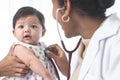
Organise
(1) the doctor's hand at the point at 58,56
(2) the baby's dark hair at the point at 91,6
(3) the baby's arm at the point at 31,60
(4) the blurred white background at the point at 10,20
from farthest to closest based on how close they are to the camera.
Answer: (4) the blurred white background at the point at 10,20, (1) the doctor's hand at the point at 58,56, (3) the baby's arm at the point at 31,60, (2) the baby's dark hair at the point at 91,6

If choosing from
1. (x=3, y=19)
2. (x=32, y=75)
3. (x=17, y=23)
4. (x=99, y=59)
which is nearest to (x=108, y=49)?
(x=99, y=59)

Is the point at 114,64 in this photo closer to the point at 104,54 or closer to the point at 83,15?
the point at 104,54

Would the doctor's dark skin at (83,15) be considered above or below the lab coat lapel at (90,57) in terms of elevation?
above

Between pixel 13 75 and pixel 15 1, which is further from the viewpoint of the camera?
pixel 15 1

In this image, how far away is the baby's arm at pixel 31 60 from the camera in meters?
1.52

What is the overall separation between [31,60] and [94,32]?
50cm

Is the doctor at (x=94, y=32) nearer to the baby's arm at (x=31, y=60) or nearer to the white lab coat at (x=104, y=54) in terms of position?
the white lab coat at (x=104, y=54)

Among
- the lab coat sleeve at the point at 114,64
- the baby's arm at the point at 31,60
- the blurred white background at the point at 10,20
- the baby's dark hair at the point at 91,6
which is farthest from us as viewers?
the blurred white background at the point at 10,20

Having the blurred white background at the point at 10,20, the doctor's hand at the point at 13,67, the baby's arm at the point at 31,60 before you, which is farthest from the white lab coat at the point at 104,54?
the blurred white background at the point at 10,20

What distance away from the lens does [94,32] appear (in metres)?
1.20

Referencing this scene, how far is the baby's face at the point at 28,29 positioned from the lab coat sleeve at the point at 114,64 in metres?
0.73

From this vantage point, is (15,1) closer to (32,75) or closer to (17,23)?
(17,23)

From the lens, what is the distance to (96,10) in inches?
46.3

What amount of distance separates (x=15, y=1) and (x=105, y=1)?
1149mm
